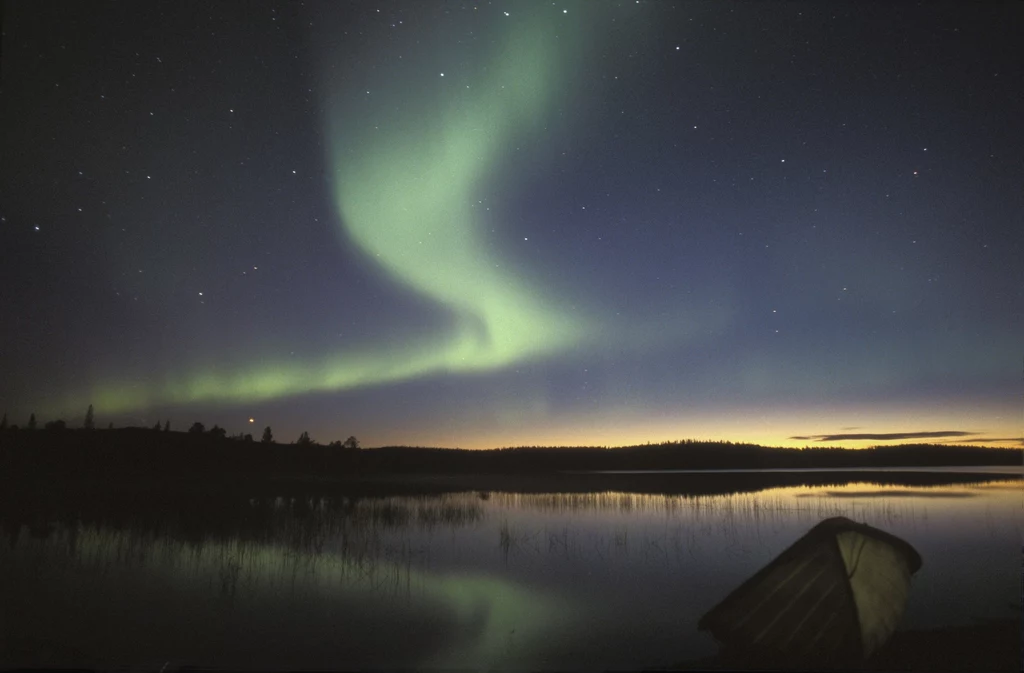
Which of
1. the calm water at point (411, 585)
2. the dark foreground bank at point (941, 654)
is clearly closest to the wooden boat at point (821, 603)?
the dark foreground bank at point (941, 654)

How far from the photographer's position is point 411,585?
11.8 m

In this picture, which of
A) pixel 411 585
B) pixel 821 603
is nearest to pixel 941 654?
pixel 821 603

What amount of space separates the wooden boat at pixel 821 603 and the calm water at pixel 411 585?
34.6 inches

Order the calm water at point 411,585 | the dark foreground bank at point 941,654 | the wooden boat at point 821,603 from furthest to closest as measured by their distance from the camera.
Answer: the calm water at point 411,585
the wooden boat at point 821,603
the dark foreground bank at point 941,654

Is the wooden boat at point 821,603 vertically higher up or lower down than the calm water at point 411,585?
higher up

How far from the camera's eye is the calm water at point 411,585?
816 cm

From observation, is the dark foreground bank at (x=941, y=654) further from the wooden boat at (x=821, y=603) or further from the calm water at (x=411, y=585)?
the calm water at (x=411, y=585)

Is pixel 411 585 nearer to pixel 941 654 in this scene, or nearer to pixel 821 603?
pixel 821 603

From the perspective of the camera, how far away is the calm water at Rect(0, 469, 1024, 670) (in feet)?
26.8

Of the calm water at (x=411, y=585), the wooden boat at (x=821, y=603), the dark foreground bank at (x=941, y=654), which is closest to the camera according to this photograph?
the dark foreground bank at (x=941, y=654)

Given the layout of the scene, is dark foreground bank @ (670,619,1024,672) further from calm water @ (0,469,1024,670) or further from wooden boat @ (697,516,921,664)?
calm water @ (0,469,1024,670)

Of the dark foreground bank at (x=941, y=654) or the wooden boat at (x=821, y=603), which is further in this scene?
the wooden boat at (x=821, y=603)

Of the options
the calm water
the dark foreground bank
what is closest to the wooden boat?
the dark foreground bank

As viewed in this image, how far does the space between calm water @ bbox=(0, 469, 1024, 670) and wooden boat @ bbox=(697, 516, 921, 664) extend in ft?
2.88
